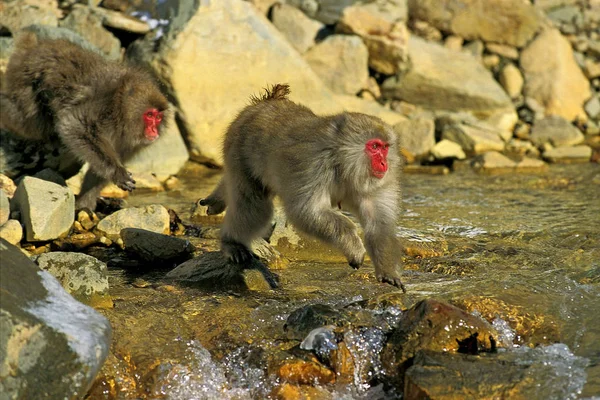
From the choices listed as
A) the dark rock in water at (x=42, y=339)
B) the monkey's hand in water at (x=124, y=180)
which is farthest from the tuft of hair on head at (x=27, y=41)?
the dark rock in water at (x=42, y=339)

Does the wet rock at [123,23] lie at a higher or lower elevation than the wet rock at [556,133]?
higher

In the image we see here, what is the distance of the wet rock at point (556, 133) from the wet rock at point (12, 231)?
23.5 ft

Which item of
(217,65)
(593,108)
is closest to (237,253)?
(217,65)

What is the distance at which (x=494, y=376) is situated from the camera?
4461 mm

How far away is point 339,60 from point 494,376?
7427 mm

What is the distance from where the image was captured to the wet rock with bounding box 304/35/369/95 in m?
11.3

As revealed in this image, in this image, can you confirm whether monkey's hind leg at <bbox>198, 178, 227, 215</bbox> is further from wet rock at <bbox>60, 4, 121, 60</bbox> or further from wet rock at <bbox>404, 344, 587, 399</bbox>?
wet rock at <bbox>60, 4, 121, 60</bbox>

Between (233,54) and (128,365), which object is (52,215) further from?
(233,54)

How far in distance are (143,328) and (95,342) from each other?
2.75 feet

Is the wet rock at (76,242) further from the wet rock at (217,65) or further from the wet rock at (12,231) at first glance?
the wet rock at (217,65)

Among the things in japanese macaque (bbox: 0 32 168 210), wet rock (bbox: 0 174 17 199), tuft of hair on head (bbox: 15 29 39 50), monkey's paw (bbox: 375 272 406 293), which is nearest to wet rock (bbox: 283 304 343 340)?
monkey's paw (bbox: 375 272 406 293)

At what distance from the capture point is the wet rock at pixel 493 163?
10.3m

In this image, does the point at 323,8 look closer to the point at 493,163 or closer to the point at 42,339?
the point at 493,163

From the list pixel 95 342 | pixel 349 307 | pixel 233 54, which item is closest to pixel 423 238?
pixel 349 307
